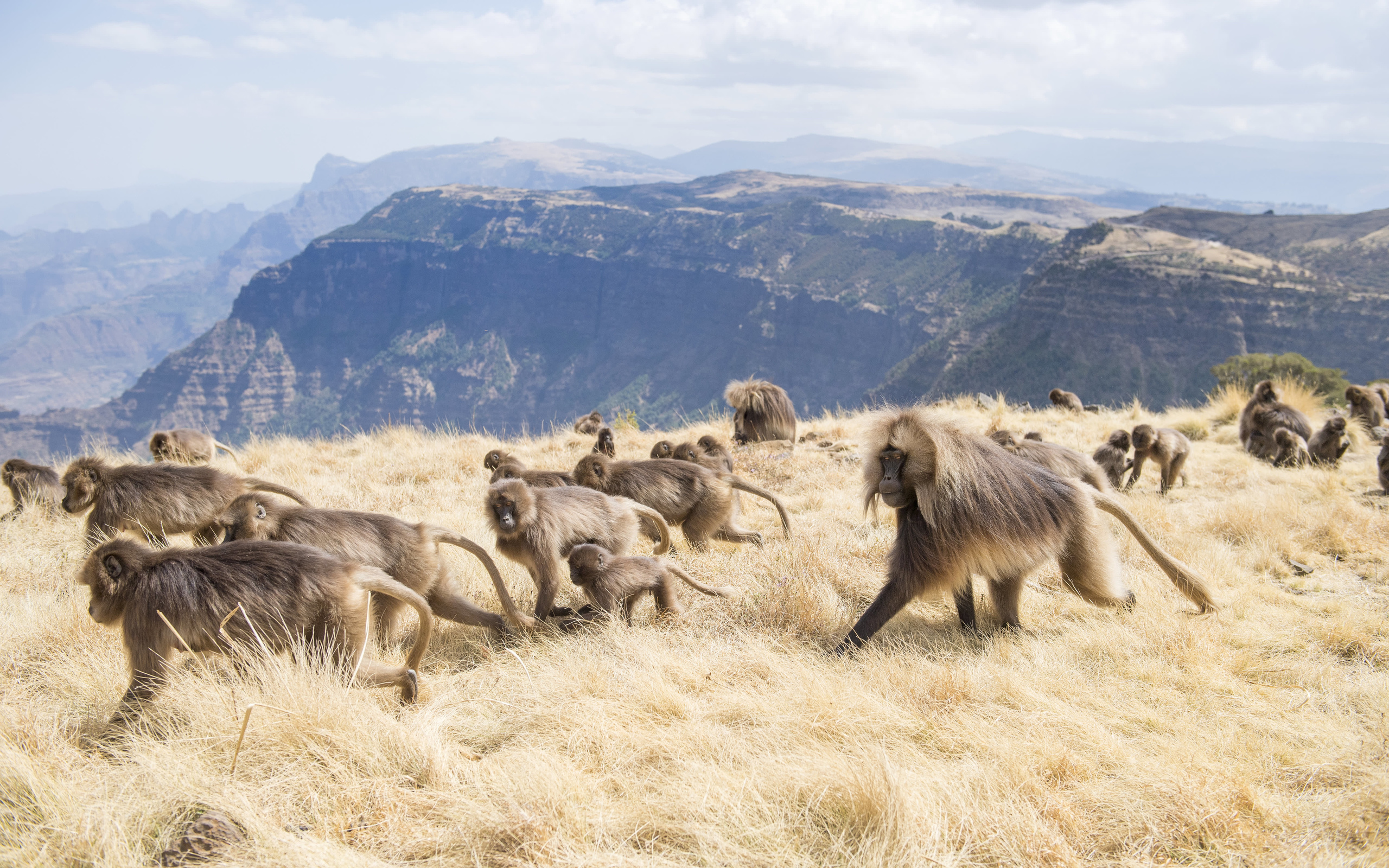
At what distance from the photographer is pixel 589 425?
12.6 meters

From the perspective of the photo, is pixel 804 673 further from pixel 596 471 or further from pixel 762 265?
pixel 762 265

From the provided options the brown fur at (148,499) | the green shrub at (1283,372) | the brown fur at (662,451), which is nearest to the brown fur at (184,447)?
the brown fur at (148,499)

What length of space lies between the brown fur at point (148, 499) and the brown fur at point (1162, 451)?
343 inches

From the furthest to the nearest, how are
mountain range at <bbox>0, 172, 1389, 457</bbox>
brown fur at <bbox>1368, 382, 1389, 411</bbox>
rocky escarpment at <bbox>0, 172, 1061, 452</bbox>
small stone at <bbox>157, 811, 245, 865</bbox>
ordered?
rocky escarpment at <bbox>0, 172, 1061, 452</bbox> < mountain range at <bbox>0, 172, 1389, 457</bbox> < brown fur at <bbox>1368, 382, 1389, 411</bbox> < small stone at <bbox>157, 811, 245, 865</bbox>

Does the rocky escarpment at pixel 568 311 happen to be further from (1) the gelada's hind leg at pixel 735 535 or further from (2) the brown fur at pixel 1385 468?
(1) the gelada's hind leg at pixel 735 535

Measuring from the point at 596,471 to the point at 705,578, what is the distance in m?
1.38

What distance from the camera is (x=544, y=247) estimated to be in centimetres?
16638

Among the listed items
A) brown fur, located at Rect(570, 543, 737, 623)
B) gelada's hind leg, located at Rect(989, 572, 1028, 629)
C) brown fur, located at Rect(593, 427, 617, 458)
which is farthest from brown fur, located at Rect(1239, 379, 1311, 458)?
brown fur, located at Rect(570, 543, 737, 623)

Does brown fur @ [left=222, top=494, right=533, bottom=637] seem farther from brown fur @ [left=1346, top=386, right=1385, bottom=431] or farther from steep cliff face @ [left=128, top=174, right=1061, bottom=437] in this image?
steep cliff face @ [left=128, top=174, right=1061, bottom=437]

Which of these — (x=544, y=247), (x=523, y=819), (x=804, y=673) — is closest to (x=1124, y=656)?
(x=804, y=673)

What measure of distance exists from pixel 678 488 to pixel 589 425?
243 inches

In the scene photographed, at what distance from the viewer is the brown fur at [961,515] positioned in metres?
4.41

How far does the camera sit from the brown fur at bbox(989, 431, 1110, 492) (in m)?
6.54

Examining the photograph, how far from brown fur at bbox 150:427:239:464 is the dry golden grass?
386 cm
